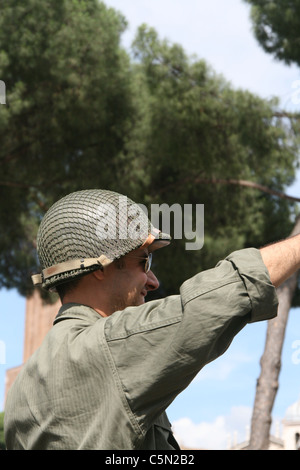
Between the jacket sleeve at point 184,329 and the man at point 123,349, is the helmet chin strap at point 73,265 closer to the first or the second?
the man at point 123,349

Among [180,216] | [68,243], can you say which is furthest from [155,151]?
[68,243]

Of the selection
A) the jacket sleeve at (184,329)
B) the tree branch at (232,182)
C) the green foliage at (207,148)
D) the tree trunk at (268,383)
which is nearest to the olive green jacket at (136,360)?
the jacket sleeve at (184,329)

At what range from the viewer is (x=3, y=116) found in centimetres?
1177

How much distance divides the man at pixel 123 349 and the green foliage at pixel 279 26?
11164 mm

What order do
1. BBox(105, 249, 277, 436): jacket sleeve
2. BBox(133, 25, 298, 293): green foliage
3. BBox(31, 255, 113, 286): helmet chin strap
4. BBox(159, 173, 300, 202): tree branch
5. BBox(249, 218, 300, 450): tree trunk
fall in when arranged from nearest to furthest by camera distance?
BBox(105, 249, 277, 436): jacket sleeve → BBox(31, 255, 113, 286): helmet chin strap → BBox(249, 218, 300, 450): tree trunk → BBox(133, 25, 298, 293): green foliage → BBox(159, 173, 300, 202): tree branch

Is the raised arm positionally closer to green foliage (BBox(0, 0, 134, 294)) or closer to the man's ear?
the man's ear

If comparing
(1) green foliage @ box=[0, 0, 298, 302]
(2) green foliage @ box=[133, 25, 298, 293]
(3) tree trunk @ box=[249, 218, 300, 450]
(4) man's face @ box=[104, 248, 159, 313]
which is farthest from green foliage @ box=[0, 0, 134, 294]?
(4) man's face @ box=[104, 248, 159, 313]

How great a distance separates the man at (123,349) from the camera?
4.94ft

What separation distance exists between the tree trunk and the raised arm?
30.7 ft

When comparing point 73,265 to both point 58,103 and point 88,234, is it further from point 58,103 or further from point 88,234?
point 58,103

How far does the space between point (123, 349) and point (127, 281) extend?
351 mm

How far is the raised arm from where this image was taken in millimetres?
1562

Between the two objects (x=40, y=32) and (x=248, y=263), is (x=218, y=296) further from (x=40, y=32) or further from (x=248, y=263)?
(x=40, y=32)

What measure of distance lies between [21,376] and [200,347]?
53cm
